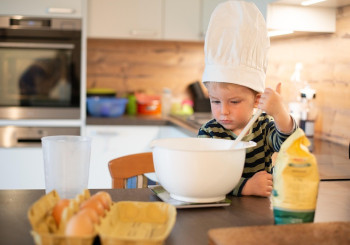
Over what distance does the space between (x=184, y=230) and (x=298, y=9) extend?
1.68 meters

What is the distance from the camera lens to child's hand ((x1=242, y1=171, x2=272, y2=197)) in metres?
1.16

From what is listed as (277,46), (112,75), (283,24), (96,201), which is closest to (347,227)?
(96,201)

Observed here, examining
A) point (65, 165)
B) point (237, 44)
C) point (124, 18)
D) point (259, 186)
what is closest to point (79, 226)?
point (65, 165)

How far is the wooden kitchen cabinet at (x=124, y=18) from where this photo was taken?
333 centimetres

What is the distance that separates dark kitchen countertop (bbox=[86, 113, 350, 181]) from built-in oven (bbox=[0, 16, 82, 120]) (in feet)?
0.83

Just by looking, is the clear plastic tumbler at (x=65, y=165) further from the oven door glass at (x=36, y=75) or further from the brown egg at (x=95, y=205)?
the oven door glass at (x=36, y=75)

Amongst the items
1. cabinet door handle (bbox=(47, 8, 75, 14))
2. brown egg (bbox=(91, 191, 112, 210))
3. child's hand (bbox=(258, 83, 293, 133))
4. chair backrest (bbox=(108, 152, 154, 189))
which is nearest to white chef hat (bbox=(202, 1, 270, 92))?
child's hand (bbox=(258, 83, 293, 133))

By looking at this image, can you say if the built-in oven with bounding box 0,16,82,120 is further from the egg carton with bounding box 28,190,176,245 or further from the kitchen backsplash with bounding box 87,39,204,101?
the egg carton with bounding box 28,190,176,245

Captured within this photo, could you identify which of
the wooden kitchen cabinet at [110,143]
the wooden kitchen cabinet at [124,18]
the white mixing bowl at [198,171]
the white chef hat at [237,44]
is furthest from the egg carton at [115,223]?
the wooden kitchen cabinet at [124,18]

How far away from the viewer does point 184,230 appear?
909 millimetres

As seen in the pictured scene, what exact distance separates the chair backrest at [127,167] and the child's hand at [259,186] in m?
0.49

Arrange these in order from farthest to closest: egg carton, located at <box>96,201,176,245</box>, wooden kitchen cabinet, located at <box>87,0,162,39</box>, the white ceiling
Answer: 1. wooden kitchen cabinet, located at <box>87,0,162,39</box>
2. the white ceiling
3. egg carton, located at <box>96,201,176,245</box>

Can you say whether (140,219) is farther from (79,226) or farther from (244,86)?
→ (244,86)

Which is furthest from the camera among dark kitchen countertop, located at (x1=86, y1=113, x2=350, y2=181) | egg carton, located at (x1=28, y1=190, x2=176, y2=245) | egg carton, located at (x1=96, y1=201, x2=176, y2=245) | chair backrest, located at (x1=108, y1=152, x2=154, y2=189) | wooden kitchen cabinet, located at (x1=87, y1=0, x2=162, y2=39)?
wooden kitchen cabinet, located at (x1=87, y1=0, x2=162, y2=39)
